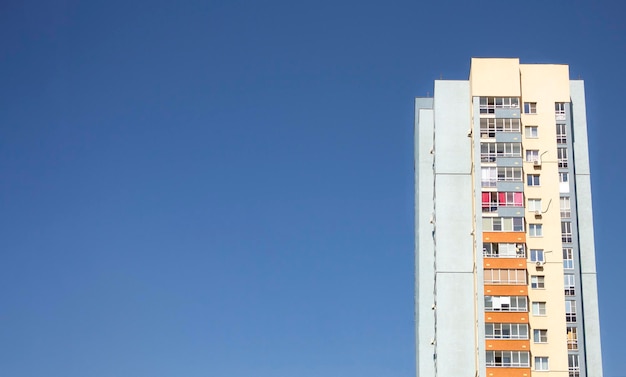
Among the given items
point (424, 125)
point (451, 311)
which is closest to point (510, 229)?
point (451, 311)

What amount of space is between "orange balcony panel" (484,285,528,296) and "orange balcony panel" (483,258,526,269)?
1.53 meters

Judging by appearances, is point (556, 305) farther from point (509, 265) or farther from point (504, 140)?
point (504, 140)

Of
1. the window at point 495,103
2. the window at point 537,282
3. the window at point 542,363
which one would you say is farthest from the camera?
the window at point 495,103

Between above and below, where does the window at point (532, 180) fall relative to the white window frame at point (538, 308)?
above

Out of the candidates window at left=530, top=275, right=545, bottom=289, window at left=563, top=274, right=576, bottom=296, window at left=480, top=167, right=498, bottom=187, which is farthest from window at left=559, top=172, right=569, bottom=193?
window at left=530, top=275, right=545, bottom=289

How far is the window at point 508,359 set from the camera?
7650cm

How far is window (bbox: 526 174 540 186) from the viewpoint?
80.6 meters

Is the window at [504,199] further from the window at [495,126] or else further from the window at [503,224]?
the window at [495,126]

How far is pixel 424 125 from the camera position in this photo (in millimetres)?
93000

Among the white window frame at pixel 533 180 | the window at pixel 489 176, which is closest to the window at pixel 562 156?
the white window frame at pixel 533 180

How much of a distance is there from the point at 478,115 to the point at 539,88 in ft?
17.4

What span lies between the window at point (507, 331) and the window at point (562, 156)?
525 inches

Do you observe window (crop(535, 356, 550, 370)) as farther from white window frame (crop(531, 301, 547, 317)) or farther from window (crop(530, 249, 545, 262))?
window (crop(530, 249, 545, 262))

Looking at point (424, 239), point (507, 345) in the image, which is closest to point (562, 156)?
point (424, 239)
